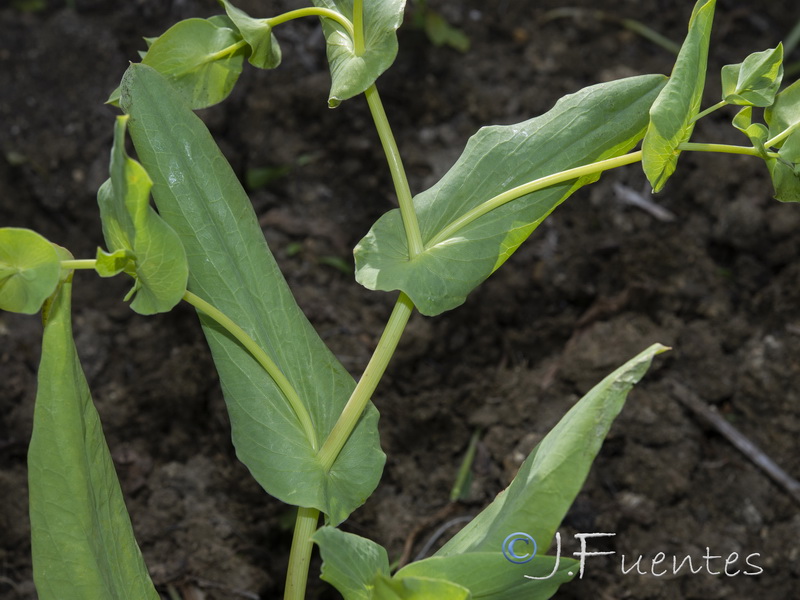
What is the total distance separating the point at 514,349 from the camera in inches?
61.0

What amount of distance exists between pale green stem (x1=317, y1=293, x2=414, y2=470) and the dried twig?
747mm

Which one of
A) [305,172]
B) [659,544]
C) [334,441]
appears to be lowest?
[659,544]

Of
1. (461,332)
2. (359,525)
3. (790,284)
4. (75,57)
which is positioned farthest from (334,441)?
(75,57)

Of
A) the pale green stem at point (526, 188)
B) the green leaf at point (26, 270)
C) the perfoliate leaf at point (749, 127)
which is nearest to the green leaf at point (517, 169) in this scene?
the pale green stem at point (526, 188)

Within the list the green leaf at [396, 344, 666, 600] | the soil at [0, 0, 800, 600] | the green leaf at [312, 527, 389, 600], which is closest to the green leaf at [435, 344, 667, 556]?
the green leaf at [396, 344, 666, 600]

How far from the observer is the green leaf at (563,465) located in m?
0.74

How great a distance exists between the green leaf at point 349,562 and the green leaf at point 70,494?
276mm

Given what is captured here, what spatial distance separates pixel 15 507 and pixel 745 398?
1312mm

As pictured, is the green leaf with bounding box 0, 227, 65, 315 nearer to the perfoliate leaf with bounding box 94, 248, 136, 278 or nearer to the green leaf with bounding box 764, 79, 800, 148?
the perfoliate leaf with bounding box 94, 248, 136, 278

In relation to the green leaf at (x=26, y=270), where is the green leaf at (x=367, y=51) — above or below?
above

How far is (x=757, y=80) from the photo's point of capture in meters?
0.85

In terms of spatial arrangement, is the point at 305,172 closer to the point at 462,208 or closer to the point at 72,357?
the point at 462,208

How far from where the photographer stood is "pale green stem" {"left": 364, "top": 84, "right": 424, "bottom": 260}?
36.9 inches

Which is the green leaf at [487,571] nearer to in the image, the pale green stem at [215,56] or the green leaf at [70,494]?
the green leaf at [70,494]
